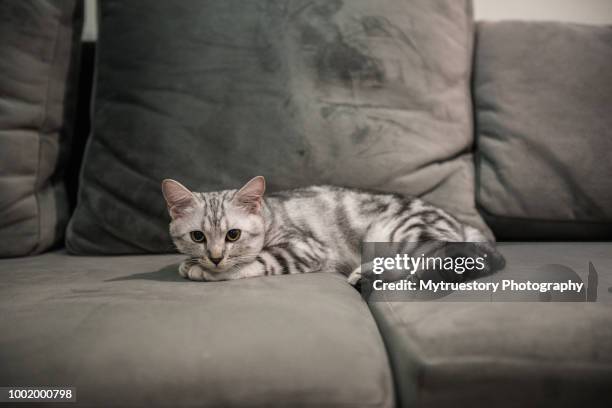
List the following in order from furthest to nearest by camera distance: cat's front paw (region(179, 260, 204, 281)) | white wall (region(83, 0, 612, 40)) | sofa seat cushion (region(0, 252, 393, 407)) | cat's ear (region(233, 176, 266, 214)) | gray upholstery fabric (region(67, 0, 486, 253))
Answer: white wall (region(83, 0, 612, 40))
gray upholstery fabric (region(67, 0, 486, 253))
cat's ear (region(233, 176, 266, 214))
cat's front paw (region(179, 260, 204, 281))
sofa seat cushion (region(0, 252, 393, 407))

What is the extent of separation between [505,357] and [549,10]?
1768 millimetres

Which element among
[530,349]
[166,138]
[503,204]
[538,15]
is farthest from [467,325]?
[538,15]

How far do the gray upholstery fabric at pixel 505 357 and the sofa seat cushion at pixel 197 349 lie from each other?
2.3 inches

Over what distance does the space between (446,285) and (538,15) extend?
1.52 metres

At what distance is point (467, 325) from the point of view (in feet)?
2.31

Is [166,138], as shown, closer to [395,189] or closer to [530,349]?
[395,189]

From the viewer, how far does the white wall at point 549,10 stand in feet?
6.11

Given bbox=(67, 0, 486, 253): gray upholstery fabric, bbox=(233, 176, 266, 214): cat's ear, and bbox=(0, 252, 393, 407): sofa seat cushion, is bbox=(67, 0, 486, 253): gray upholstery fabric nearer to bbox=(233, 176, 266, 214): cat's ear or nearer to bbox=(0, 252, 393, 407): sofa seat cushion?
bbox=(233, 176, 266, 214): cat's ear

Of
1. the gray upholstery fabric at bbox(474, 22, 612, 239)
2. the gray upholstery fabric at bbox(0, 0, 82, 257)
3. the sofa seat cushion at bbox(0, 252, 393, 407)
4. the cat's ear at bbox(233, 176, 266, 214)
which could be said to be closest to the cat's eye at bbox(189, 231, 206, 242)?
the cat's ear at bbox(233, 176, 266, 214)

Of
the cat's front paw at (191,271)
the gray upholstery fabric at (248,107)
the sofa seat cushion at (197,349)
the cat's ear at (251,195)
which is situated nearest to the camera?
the sofa seat cushion at (197,349)

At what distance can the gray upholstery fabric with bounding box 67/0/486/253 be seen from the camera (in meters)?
1.31

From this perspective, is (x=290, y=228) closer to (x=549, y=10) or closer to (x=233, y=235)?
(x=233, y=235)

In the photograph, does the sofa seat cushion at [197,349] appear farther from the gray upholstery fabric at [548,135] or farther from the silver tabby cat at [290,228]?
the gray upholstery fabric at [548,135]

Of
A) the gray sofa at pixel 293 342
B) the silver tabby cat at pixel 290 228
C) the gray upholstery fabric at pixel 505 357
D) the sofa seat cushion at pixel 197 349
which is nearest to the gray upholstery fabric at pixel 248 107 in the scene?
the silver tabby cat at pixel 290 228
